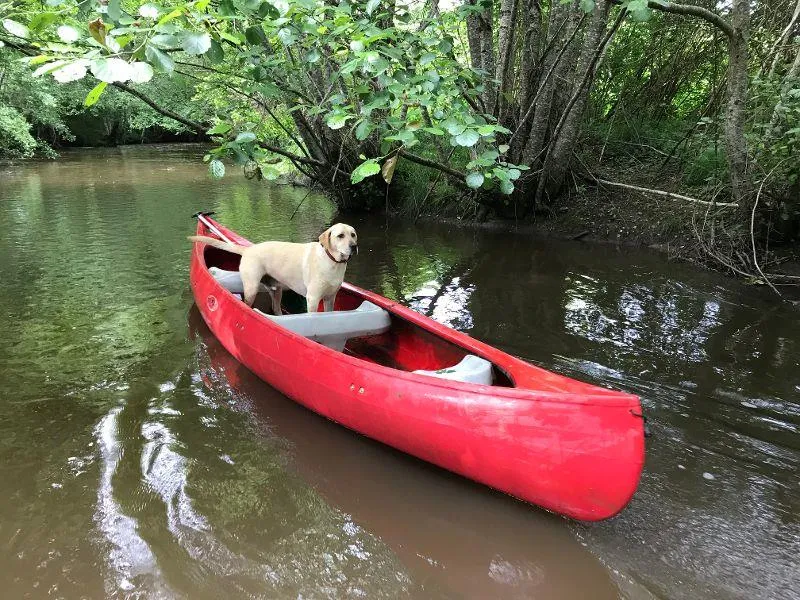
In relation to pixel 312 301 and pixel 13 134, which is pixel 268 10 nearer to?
pixel 312 301

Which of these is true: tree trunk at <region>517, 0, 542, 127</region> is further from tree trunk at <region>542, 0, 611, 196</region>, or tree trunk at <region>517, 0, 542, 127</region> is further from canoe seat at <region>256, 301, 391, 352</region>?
canoe seat at <region>256, 301, 391, 352</region>

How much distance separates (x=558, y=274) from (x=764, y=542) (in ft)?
15.9

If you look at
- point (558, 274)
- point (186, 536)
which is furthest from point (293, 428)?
point (558, 274)

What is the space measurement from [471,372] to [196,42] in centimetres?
216

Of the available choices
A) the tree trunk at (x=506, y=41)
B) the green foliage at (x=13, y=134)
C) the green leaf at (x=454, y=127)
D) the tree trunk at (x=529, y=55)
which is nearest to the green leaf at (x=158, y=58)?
the green leaf at (x=454, y=127)

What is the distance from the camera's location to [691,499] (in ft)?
9.91

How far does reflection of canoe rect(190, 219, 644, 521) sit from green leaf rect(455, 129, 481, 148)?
A: 1.23m

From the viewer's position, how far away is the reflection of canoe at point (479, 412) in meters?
2.51

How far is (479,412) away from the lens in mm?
2795

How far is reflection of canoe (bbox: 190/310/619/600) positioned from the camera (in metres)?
2.55

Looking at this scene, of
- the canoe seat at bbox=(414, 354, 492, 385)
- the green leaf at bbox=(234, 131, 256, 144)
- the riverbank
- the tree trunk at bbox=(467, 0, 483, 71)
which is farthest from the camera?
the tree trunk at bbox=(467, 0, 483, 71)

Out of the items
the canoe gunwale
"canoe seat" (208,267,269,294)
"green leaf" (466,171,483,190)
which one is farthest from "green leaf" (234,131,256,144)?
"canoe seat" (208,267,269,294)

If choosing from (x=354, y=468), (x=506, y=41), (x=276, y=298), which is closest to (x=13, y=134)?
(x=506, y=41)

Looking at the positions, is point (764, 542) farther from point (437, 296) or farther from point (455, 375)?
point (437, 296)
